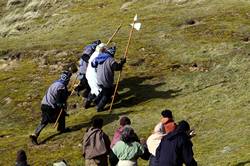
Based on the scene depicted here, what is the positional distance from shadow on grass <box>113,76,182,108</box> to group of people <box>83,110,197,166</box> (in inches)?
429

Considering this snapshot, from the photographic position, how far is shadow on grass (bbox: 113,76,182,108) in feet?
100

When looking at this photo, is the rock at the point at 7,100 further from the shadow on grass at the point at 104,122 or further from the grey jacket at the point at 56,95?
the grey jacket at the point at 56,95

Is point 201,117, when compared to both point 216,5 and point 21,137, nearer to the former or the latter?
point 21,137

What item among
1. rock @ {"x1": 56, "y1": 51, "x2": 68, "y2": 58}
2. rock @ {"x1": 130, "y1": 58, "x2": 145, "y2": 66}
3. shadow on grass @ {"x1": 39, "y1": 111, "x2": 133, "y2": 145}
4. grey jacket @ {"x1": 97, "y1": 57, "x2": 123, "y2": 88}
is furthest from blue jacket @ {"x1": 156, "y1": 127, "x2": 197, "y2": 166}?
rock @ {"x1": 56, "y1": 51, "x2": 68, "y2": 58}

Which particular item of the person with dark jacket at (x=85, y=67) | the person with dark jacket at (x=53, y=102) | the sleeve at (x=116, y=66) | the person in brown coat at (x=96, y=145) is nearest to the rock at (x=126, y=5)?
the person with dark jacket at (x=85, y=67)

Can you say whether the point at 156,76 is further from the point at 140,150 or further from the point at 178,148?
the point at 178,148

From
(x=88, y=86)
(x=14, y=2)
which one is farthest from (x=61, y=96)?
(x=14, y=2)

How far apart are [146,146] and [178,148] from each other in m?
1.87

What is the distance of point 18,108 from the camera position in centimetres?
3238

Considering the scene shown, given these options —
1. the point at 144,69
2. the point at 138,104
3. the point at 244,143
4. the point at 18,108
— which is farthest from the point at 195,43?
→ the point at 244,143

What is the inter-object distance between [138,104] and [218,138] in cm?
748

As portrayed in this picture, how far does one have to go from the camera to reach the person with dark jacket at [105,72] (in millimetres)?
29250

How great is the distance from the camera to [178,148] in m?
16.0

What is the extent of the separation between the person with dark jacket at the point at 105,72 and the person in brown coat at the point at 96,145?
9.96 meters
